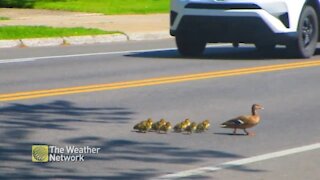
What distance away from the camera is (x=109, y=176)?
27.1 ft

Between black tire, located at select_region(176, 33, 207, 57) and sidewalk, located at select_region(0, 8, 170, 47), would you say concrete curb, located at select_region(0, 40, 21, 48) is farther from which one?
black tire, located at select_region(176, 33, 207, 57)

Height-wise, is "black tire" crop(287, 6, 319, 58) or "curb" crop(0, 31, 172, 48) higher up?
"curb" crop(0, 31, 172, 48)

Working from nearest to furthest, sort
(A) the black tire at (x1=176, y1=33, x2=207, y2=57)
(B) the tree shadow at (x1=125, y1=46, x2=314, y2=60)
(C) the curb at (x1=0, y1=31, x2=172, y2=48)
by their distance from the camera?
(A) the black tire at (x1=176, y1=33, x2=207, y2=57) → (B) the tree shadow at (x1=125, y1=46, x2=314, y2=60) → (C) the curb at (x1=0, y1=31, x2=172, y2=48)

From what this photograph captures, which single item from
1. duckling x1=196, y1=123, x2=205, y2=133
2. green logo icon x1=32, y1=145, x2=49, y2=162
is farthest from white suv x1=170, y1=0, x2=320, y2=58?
green logo icon x1=32, y1=145, x2=49, y2=162

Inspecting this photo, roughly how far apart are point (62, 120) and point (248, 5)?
234 inches

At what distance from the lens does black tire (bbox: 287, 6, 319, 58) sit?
16.6 m

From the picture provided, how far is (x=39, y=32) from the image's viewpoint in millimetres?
20297

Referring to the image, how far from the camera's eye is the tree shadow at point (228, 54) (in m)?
17.0

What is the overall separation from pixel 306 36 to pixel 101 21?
26.9 ft

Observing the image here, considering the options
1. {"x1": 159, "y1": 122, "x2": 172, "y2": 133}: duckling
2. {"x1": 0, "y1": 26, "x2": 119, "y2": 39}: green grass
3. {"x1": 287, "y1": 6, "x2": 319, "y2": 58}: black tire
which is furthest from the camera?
{"x1": 0, "y1": 26, "x2": 119, "y2": 39}: green grass

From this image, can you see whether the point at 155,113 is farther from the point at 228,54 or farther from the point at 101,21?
the point at 101,21

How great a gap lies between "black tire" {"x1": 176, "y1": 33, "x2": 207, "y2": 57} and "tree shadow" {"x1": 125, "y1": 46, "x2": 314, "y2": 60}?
114mm

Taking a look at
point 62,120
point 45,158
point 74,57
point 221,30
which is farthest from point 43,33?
point 45,158

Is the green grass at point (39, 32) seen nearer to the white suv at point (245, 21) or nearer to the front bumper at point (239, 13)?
the white suv at point (245, 21)
